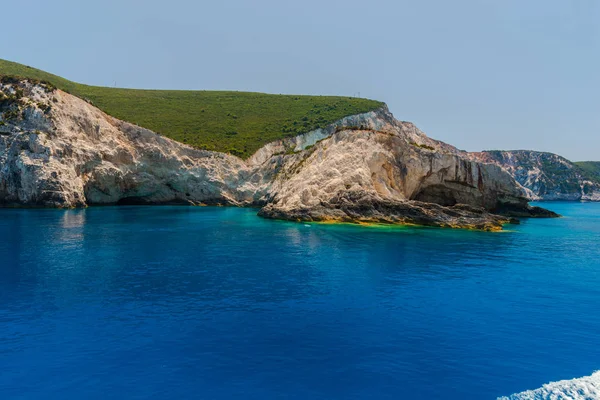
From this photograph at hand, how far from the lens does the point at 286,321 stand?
18.8 m

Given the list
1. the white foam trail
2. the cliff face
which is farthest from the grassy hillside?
the white foam trail

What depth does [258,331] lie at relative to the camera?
1745 cm

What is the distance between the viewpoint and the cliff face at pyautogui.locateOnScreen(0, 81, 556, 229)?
61.0m

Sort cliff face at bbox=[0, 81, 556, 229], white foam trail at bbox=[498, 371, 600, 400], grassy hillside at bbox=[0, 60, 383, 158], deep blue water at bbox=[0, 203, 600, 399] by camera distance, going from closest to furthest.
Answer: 1. white foam trail at bbox=[498, 371, 600, 400]
2. deep blue water at bbox=[0, 203, 600, 399]
3. cliff face at bbox=[0, 81, 556, 229]
4. grassy hillside at bbox=[0, 60, 383, 158]

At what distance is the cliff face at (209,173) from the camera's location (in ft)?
200

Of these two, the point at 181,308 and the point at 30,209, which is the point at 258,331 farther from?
the point at 30,209

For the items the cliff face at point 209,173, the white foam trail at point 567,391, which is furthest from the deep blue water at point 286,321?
the cliff face at point 209,173

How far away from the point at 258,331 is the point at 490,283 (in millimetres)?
17436

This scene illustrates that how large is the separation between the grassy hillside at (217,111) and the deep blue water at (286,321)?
70.1m

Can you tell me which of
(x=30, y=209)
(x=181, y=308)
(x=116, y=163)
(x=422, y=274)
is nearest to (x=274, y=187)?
(x=116, y=163)

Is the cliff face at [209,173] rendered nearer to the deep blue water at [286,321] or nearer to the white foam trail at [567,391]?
the deep blue water at [286,321]

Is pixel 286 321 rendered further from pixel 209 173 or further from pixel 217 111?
pixel 217 111

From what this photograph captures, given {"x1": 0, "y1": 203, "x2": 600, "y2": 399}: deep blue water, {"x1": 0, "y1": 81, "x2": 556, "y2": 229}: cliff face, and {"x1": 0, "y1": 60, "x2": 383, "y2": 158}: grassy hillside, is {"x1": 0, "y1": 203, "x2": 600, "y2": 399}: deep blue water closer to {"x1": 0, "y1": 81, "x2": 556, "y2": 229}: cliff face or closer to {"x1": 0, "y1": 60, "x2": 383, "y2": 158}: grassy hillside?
{"x1": 0, "y1": 81, "x2": 556, "y2": 229}: cliff face

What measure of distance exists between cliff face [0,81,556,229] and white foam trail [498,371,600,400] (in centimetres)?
4468
